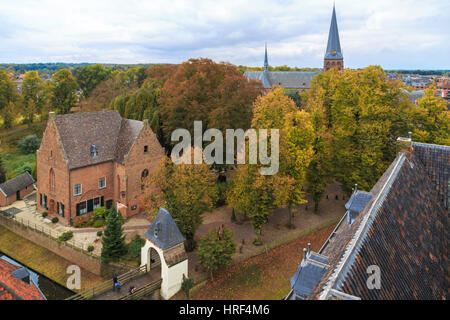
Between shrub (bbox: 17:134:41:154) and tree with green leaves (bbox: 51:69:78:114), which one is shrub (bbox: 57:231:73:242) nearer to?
shrub (bbox: 17:134:41:154)

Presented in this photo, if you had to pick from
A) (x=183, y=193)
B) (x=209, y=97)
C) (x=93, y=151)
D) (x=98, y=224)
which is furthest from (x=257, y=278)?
(x=209, y=97)

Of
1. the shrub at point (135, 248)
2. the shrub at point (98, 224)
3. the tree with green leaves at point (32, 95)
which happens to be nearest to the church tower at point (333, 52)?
the tree with green leaves at point (32, 95)

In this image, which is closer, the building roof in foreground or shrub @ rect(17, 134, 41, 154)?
the building roof in foreground

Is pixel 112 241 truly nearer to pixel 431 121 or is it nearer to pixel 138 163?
pixel 138 163

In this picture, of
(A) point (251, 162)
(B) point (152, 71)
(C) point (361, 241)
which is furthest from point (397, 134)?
(B) point (152, 71)

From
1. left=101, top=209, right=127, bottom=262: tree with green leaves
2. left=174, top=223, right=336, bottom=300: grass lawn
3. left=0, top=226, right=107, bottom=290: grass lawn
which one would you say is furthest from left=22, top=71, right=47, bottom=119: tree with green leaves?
left=174, top=223, right=336, bottom=300: grass lawn

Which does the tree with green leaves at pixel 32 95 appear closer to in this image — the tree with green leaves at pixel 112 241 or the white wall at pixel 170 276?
the tree with green leaves at pixel 112 241
